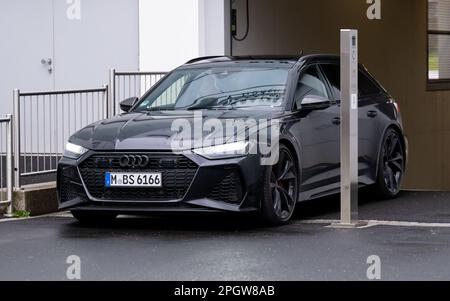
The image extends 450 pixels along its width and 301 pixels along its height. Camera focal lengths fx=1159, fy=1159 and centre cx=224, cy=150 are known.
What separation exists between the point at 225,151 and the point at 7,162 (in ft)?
9.88

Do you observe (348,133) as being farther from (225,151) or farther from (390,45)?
(390,45)

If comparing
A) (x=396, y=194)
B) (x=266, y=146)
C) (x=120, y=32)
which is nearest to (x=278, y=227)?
(x=266, y=146)

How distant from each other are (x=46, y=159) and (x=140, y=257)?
4.20m

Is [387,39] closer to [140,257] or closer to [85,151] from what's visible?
[85,151]

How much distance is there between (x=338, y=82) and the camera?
1221cm

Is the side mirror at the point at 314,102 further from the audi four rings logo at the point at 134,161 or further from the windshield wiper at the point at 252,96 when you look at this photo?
the audi four rings logo at the point at 134,161

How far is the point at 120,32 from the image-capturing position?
15.1 meters

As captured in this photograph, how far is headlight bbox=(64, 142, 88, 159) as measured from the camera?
1038 centimetres

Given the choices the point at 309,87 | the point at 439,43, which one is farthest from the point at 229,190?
the point at 439,43

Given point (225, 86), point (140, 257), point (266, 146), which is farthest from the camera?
point (225, 86)

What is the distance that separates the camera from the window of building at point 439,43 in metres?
24.0

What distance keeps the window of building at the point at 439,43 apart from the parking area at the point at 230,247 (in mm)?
12518

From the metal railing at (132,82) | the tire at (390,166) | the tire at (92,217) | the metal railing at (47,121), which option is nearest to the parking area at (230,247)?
the tire at (92,217)
